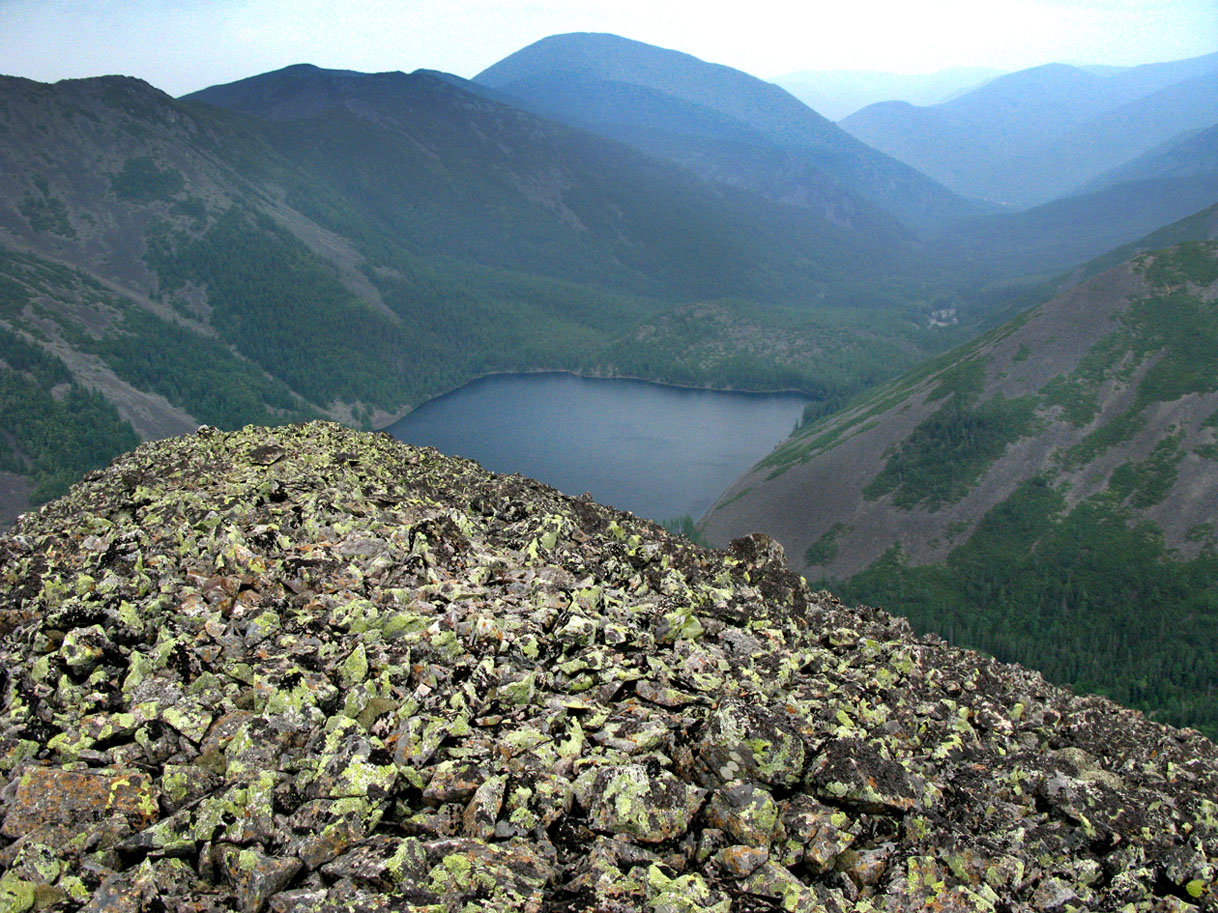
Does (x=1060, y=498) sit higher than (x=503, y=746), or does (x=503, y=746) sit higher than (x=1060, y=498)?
(x=503, y=746)

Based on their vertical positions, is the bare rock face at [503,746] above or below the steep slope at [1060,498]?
above

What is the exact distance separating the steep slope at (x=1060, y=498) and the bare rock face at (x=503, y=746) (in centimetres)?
10694

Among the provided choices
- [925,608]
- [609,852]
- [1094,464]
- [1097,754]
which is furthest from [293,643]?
[1094,464]

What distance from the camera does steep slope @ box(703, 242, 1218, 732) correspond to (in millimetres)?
125750

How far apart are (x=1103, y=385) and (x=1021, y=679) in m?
170

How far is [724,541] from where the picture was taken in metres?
168

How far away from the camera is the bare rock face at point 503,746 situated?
14.7m

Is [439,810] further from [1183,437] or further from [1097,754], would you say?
[1183,437]

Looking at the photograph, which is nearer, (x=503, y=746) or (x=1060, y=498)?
(x=503, y=746)

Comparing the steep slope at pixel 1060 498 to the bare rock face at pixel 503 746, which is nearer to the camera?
the bare rock face at pixel 503 746

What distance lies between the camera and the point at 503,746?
17500 mm

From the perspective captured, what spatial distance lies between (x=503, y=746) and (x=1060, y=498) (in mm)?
164549

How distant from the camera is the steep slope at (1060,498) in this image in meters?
126

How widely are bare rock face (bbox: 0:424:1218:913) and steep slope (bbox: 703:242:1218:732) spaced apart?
107 m
